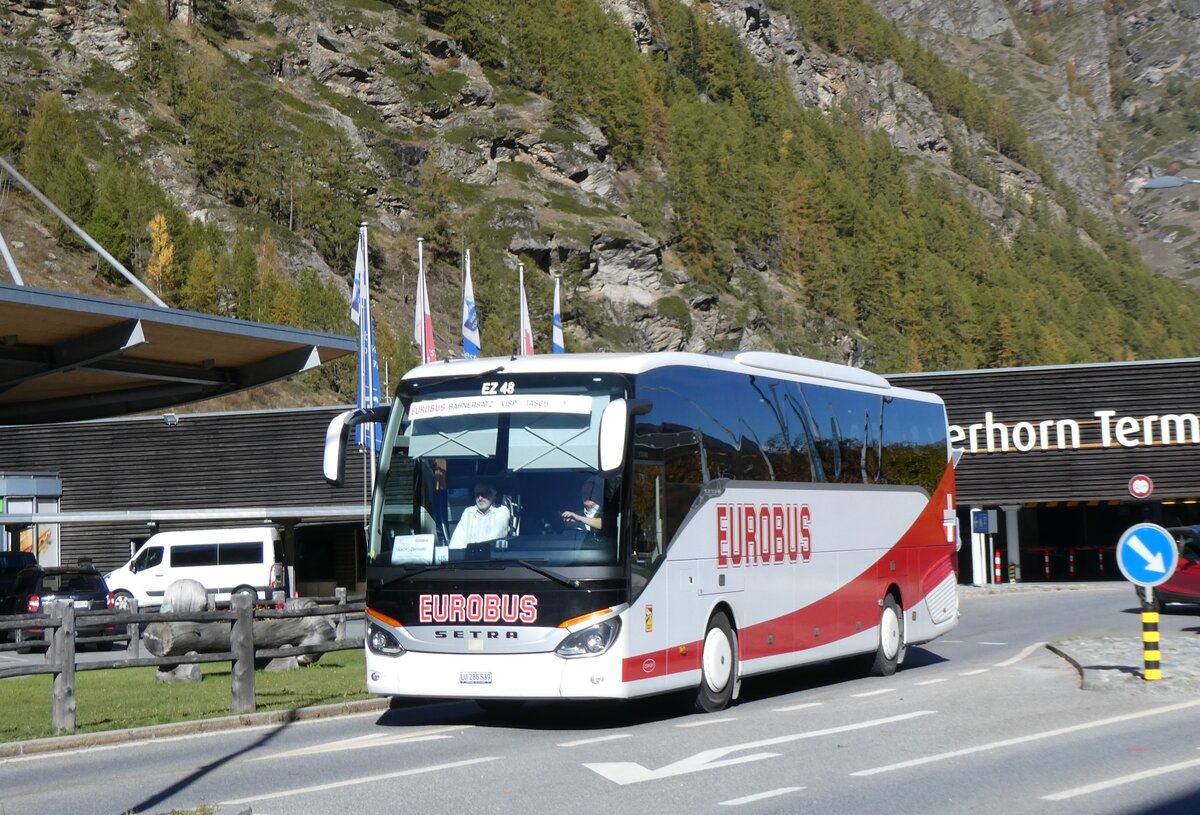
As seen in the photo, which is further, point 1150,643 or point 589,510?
point 1150,643

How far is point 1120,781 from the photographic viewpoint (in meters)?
9.96

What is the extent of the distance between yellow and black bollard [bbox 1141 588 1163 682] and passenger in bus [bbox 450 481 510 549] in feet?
22.8

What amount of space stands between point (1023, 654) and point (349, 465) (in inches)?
1123

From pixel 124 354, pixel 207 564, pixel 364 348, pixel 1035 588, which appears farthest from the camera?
pixel 1035 588

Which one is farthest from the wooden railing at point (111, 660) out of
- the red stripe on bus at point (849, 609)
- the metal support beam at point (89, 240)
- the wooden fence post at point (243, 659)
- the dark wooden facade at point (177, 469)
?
the dark wooden facade at point (177, 469)

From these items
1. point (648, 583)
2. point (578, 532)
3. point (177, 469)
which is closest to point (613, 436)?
point (578, 532)

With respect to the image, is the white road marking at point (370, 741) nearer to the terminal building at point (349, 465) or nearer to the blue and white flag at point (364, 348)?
the blue and white flag at point (364, 348)

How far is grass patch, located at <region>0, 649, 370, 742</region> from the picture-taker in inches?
562

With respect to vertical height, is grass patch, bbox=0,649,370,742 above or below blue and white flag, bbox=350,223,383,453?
below

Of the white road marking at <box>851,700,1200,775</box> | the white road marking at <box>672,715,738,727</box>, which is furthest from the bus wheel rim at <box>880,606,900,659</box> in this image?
the white road marking at <box>672,715,738,727</box>

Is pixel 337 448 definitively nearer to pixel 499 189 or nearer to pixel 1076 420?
pixel 1076 420

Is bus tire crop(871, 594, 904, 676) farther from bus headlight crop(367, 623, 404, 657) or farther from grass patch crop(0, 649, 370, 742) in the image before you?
bus headlight crop(367, 623, 404, 657)

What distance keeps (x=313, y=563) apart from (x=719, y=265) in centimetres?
8689

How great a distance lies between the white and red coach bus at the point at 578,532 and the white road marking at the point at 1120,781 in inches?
165
